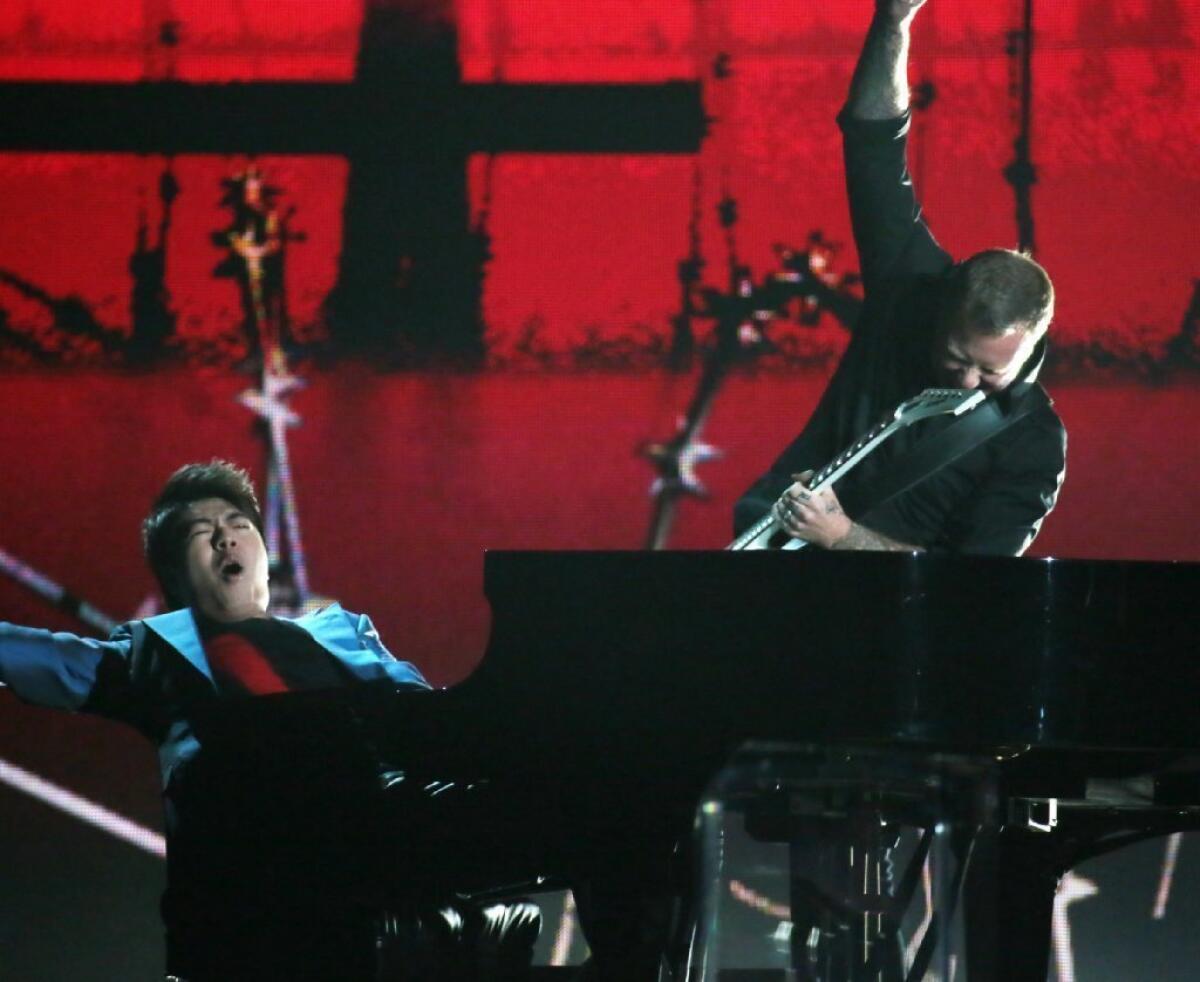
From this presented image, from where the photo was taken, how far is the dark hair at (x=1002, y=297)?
8.07ft

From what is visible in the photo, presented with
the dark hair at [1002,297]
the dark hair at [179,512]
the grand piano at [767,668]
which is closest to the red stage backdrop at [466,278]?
the dark hair at [1002,297]

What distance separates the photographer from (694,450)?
3465 millimetres

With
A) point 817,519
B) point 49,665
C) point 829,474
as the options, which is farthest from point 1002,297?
point 49,665

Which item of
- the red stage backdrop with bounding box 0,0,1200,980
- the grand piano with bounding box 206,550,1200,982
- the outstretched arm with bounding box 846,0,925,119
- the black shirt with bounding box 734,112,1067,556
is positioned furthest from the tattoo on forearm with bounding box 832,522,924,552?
the red stage backdrop with bounding box 0,0,1200,980

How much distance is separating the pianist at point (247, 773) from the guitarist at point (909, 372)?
726mm

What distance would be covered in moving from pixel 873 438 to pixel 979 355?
21 cm

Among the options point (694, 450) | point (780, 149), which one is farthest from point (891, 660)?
point (780, 149)

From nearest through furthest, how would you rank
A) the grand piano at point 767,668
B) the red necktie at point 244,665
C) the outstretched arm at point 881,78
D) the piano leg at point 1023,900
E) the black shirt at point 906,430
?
the grand piano at point 767,668, the piano leg at point 1023,900, the red necktie at point 244,665, the black shirt at point 906,430, the outstretched arm at point 881,78

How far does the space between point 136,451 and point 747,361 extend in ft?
Answer: 4.38

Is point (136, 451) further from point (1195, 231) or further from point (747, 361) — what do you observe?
point (1195, 231)

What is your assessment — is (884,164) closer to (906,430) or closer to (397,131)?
(906,430)

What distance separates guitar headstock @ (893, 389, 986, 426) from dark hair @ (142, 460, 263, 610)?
100 cm

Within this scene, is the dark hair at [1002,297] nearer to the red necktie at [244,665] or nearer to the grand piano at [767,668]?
the grand piano at [767,668]

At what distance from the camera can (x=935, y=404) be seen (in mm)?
2471
